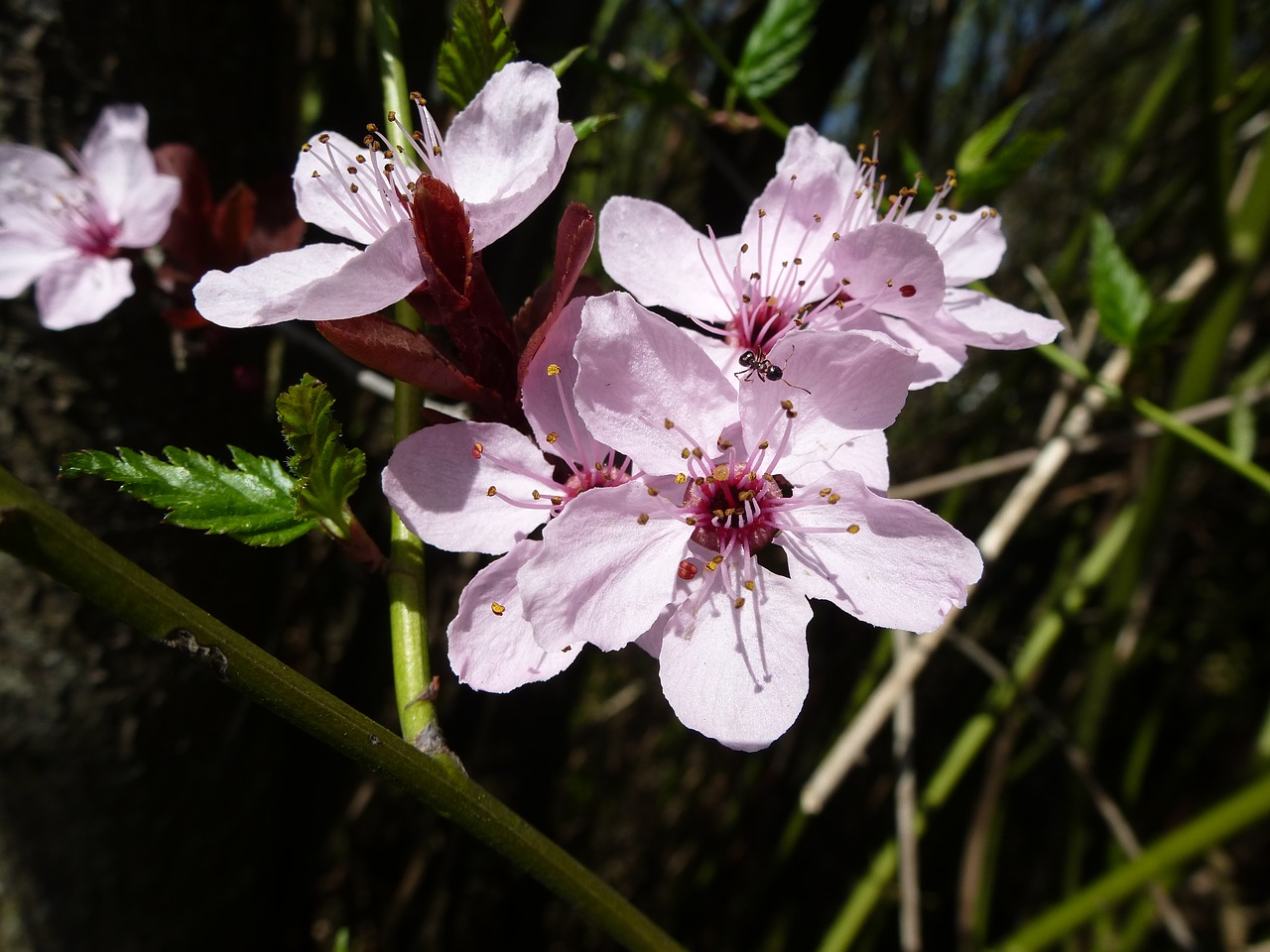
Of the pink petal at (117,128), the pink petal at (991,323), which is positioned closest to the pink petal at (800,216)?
the pink petal at (991,323)

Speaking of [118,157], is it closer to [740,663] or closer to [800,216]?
[800,216]

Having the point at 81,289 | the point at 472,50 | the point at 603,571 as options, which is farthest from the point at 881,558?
the point at 81,289

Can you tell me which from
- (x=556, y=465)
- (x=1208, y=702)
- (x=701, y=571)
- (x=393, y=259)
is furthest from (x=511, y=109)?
(x=1208, y=702)

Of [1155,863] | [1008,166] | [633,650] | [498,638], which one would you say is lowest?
[633,650]

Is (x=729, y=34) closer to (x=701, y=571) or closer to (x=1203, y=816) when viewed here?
(x=701, y=571)

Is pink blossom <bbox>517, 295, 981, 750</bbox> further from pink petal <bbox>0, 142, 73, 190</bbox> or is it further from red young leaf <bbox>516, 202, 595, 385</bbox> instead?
pink petal <bbox>0, 142, 73, 190</bbox>

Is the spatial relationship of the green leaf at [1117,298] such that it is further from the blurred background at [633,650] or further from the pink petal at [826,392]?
the pink petal at [826,392]

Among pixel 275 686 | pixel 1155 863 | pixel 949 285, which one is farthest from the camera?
pixel 1155 863

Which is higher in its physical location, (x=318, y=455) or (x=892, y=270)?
(x=892, y=270)
